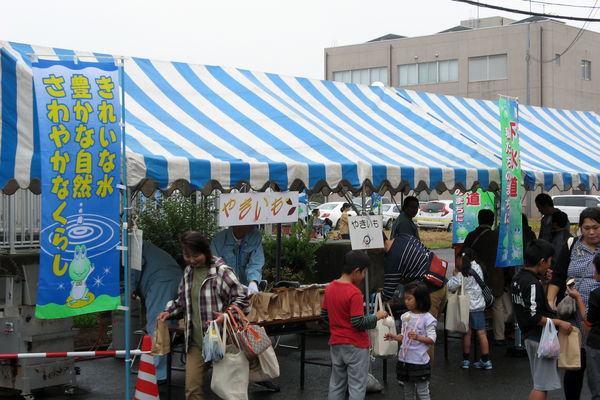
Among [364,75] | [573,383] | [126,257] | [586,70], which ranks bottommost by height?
[573,383]

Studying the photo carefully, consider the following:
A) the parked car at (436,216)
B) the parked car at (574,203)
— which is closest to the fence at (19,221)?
the parked car at (436,216)

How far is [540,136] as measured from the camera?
12.6 metres

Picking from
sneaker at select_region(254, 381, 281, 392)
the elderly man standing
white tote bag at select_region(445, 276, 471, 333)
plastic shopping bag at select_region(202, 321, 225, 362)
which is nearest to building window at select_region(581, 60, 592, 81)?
the elderly man standing

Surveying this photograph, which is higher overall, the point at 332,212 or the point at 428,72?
the point at 428,72

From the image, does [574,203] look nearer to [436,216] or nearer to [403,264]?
[436,216]

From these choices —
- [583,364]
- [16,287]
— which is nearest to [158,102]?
[16,287]

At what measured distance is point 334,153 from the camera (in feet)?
28.0

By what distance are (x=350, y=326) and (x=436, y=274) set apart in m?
2.64

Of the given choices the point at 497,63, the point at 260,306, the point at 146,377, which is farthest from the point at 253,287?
the point at 497,63

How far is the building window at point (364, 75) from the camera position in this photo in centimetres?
5084

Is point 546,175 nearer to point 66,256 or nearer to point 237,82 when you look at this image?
point 237,82

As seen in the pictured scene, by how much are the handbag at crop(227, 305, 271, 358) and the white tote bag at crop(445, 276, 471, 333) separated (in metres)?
3.25

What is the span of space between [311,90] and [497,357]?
4.24 meters

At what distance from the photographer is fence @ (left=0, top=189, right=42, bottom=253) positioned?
1160 centimetres
